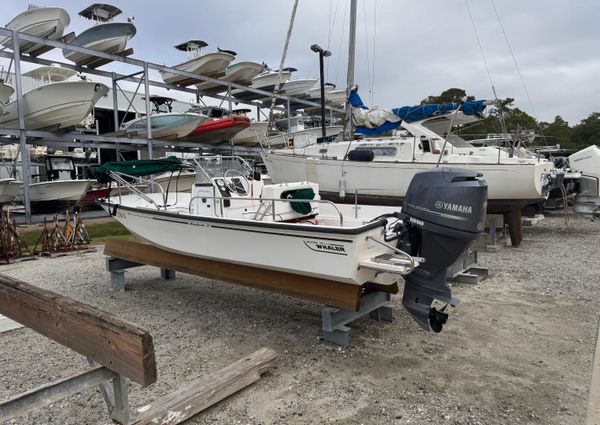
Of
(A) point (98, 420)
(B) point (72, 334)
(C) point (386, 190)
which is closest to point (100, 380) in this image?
(B) point (72, 334)

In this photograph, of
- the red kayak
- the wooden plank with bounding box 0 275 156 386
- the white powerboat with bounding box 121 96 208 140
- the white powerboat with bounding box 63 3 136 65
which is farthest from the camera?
the red kayak

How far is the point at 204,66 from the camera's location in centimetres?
1897

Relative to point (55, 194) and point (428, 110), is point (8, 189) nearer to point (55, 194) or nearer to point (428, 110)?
point (55, 194)

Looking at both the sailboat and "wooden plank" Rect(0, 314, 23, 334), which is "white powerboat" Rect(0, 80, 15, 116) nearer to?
the sailboat

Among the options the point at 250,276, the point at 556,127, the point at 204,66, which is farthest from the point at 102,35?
the point at 556,127

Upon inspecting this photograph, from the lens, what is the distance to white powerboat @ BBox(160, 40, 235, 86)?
61.4ft

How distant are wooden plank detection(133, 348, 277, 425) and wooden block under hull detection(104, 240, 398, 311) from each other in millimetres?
815

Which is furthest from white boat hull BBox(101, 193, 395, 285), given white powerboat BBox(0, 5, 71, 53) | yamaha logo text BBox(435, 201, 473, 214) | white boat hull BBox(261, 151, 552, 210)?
white powerboat BBox(0, 5, 71, 53)

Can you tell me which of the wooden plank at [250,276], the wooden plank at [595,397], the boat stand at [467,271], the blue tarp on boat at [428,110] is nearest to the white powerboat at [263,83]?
the blue tarp on boat at [428,110]

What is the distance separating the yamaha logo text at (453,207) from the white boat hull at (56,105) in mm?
13288

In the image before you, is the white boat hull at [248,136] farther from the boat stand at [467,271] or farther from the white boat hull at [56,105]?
the boat stand at [467,271]

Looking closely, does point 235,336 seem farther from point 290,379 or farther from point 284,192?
point 284,192

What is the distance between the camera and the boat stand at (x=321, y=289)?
4242 millimetres

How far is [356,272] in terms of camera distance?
13.2 feet
